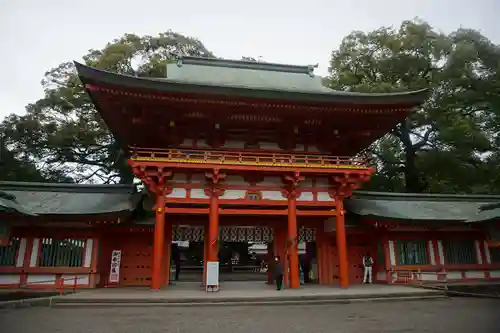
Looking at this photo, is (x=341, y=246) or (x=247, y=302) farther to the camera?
(x=341, y=246)

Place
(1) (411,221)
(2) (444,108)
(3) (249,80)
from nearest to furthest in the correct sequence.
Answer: (1) (411,221), (3) (249,80), (2) (444,108)

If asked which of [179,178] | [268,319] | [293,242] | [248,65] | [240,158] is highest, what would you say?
[248,65]

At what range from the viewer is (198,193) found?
49.6 ft

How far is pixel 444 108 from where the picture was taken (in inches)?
1147

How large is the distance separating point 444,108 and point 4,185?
31.6 m

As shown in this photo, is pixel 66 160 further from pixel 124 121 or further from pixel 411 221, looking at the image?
pixel 411 221

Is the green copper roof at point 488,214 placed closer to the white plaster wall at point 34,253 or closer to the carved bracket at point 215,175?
the carved bracket at point 215,175

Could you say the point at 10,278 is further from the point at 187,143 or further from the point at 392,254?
the point at 392,254

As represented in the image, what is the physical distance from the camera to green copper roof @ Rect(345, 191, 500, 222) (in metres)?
17.2

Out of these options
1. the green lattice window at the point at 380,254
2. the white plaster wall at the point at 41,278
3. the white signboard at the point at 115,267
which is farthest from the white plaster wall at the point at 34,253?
the green lattice window at the point at 380,254

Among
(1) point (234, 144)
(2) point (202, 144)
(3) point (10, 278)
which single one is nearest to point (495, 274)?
(1) point (234, 144)

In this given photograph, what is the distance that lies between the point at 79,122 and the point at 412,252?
98.1 feet

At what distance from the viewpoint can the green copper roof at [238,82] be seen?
13305 millimetres

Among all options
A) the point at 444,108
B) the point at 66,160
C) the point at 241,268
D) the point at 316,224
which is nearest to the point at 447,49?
the point at 444,108
